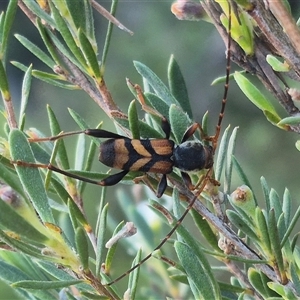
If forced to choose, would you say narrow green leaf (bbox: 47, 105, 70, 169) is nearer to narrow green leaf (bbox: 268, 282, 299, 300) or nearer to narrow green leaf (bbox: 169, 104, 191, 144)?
narrow green leaf (bbox: 169, 104, 191, 144)

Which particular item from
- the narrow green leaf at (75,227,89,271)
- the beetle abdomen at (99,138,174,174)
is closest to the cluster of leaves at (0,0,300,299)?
the narrow green leaf at (75,227,89,271)

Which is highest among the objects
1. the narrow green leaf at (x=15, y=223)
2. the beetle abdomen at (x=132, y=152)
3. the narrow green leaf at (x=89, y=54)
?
the narrow green leaf at (x=89, y=54)

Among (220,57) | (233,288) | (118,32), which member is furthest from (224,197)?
(118,32)

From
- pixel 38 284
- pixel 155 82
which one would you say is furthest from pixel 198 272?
pixel 155 82

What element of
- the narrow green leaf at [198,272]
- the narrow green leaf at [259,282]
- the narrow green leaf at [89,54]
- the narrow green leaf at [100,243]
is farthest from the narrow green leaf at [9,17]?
the narrow green leaf at [259,282]

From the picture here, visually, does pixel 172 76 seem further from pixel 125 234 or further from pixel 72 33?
pixel 125 234

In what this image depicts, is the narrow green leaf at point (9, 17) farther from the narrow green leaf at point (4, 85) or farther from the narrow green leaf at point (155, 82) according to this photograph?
the narrow green leaf at point (155, 82)
